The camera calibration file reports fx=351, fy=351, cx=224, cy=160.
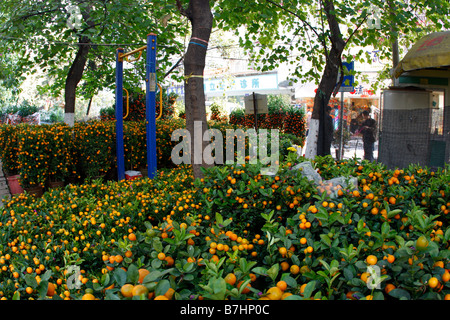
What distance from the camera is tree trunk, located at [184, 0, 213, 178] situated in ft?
15.2

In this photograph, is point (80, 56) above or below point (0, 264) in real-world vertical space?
above

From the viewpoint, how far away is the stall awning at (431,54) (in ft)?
19.2

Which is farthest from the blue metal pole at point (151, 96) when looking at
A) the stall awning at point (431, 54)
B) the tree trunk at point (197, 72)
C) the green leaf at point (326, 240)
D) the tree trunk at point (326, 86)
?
the stall awning at point (431, 54)

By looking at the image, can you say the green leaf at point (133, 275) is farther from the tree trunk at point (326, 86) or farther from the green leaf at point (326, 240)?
the tree trunk at point (326, 86)

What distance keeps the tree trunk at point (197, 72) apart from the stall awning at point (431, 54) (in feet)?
12.4

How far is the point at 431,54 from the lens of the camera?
5953 mm

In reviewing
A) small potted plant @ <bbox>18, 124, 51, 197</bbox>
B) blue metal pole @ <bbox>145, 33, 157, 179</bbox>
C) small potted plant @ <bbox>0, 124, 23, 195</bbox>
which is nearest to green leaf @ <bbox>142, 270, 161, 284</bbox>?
blue metal pole @ <bbox>145, 33, 157, 179</bbox>

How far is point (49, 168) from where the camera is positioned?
22.4 ft

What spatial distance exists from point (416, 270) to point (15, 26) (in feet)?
26.9

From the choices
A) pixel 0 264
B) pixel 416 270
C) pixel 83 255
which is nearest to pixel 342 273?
pixel 416 270

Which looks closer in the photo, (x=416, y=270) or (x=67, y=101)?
(x=416, y=270)

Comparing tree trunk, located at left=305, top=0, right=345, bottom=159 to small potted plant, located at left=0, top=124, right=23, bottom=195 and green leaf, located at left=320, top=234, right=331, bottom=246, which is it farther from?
small potted plant, located at left=0, top=124, right=23, bottom=195

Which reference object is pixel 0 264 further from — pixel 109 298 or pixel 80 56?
pixel 80 56
